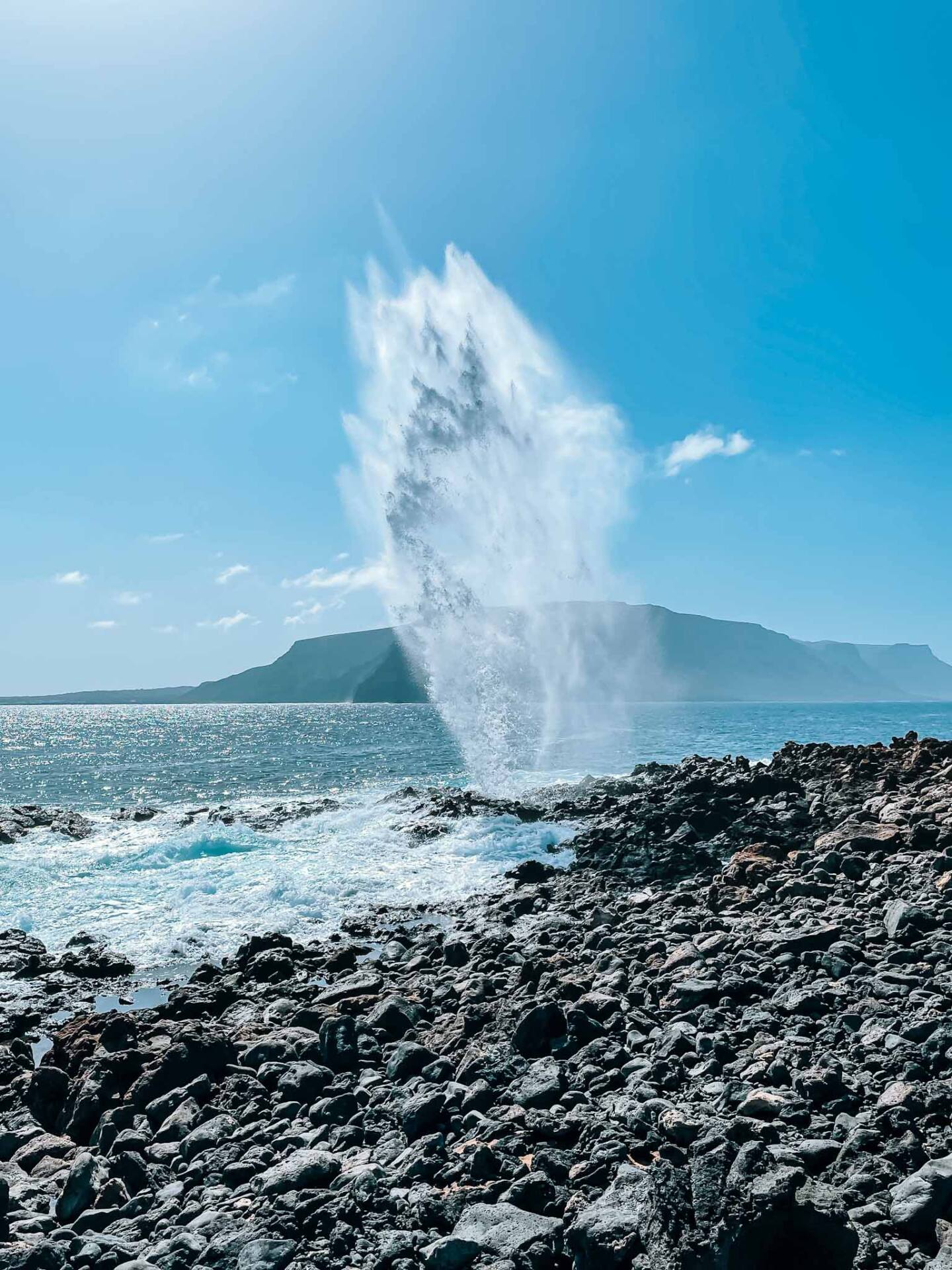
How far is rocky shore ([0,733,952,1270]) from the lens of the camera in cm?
478

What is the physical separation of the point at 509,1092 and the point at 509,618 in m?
47.0

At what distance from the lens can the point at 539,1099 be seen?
6973 millimetres

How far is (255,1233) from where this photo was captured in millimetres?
5477

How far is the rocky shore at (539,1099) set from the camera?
188 inches

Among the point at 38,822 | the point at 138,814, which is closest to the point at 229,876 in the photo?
the point at 138,814

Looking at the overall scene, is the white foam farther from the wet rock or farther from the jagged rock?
the jagged rock

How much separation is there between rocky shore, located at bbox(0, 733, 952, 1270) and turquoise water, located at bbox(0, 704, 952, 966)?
14.6 feet

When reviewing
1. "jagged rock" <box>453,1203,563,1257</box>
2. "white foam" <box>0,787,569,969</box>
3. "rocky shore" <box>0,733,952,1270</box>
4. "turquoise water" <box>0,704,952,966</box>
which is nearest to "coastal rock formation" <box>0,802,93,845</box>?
"white foam" <box>0,787,569,969</box>

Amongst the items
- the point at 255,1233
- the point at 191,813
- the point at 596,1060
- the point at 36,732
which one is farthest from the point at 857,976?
the point at 36,732

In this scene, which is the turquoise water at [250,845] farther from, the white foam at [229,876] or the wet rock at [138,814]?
the wet rock at [138,814]

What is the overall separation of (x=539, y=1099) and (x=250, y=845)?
74.5ft

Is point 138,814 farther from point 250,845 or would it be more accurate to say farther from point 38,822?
point 250,845

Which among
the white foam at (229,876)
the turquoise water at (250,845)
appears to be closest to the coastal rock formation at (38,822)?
the white foam at (229,876)

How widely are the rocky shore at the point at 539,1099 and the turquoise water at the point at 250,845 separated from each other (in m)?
4.45
